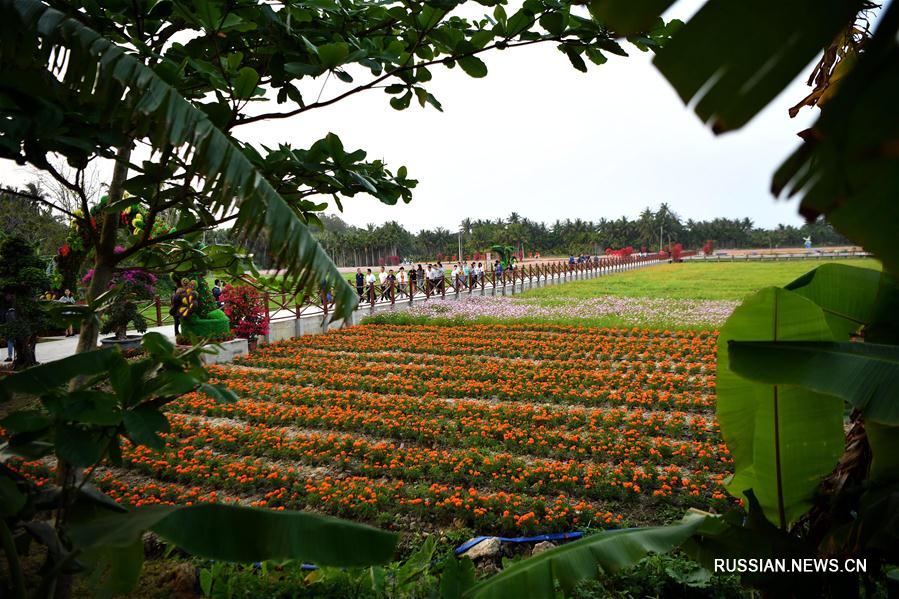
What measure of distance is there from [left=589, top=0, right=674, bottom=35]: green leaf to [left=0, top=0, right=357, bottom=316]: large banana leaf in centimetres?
87

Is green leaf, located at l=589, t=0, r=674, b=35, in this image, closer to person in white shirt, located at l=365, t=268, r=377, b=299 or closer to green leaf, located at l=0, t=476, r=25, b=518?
green leaf, located at l=0, t=476, r=25, b=518

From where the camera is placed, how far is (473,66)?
2.27 meters

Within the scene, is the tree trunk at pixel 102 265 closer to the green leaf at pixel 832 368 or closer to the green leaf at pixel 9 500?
the green leaf at pixel 9 500

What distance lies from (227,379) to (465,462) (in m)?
5.76

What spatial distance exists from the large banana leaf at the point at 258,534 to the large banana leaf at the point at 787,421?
146cm

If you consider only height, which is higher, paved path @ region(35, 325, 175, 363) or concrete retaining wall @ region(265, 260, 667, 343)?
concrete retaining wall @ region(265, 260, 667, 343)

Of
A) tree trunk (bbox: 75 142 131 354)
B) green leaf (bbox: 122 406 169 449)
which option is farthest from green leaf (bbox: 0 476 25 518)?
tree trunk (bbox: 75 142 131 354)

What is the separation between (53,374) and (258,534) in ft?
2.84

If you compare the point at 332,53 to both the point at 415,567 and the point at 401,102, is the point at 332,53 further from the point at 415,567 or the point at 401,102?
the point at 415,567

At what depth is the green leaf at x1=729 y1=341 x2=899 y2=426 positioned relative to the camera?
148cm

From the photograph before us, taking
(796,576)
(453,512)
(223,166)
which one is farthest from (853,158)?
(453,512)

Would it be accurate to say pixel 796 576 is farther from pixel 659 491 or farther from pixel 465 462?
pixel 465 462

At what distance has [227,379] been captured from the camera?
9.13 meters

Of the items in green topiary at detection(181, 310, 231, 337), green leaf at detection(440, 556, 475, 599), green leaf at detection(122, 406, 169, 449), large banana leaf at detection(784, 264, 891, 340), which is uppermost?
large banana leaf at detection(784, 264, 891, 340)
